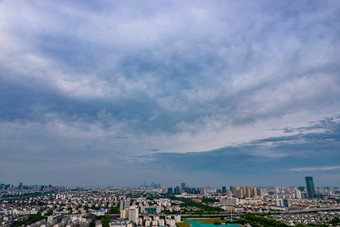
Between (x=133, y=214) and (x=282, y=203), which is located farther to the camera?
(x=282, y=203)

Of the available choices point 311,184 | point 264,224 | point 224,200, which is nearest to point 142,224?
point 264,224

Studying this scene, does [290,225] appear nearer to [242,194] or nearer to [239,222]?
[239,222]

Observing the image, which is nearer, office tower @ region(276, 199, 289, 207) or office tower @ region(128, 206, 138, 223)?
office tower @ region(128, 206, 138, 223)

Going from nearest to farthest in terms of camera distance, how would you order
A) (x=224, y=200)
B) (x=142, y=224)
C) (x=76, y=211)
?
(x=142, y=224) < (x=76, y=211) < (x=224, y=200)

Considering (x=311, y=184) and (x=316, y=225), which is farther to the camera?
(x=311, y=184)

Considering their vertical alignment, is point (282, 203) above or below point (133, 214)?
below

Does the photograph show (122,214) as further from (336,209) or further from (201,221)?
(336,209)

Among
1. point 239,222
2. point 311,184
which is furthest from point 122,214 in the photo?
point 311,184

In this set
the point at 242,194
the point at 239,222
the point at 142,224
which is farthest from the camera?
the point at 242,194

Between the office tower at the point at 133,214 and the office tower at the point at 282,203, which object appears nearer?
the office tower at the point at 133,214
